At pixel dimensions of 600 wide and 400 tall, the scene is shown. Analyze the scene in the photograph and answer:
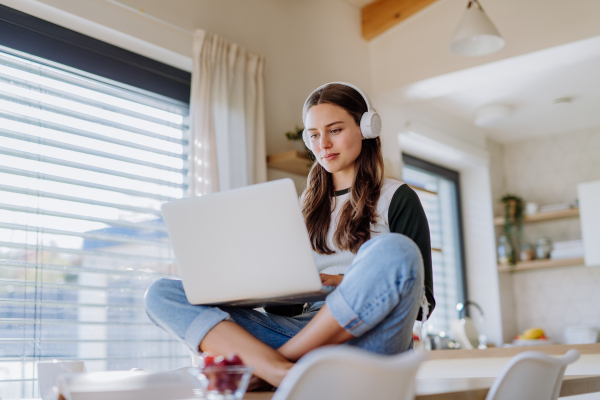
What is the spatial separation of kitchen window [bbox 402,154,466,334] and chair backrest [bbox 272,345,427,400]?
395cm

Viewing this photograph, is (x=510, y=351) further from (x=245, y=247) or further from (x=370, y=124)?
(x=245, y=247)

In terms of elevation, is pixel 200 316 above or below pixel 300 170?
below

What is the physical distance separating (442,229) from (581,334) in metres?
1.26

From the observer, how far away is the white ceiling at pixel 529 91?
369 centimetres

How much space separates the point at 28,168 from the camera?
242 centimetres

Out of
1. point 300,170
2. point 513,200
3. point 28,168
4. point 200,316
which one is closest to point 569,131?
point 513,200

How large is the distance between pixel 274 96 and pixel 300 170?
16.2 inches

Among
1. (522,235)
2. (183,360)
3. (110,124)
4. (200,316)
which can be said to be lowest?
(183,360)

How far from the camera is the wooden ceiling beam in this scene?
3973mm

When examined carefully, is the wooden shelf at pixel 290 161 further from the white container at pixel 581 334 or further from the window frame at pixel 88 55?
the white container at pixel 581 334

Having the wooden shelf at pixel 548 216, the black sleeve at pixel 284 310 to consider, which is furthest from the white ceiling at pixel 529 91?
the black sleeve at pixel 284 310

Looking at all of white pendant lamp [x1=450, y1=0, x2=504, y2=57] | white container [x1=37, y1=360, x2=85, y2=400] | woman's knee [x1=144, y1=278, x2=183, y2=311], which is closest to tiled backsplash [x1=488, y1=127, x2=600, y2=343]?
white pendant lamp [x1=450, y1=0, x2=504, y2=57]

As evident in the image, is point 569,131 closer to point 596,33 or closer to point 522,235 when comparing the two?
point 522,235

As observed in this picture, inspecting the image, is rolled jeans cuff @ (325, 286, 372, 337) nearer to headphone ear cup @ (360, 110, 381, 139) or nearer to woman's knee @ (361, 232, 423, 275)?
woman's knee @ (361, 232, 423, 275)
